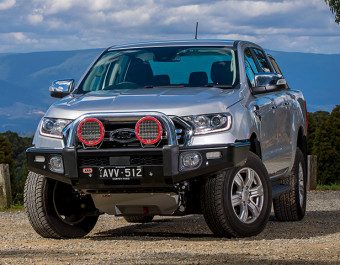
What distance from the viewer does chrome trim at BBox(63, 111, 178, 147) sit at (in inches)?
292

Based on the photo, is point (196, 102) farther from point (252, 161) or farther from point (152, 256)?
point (152, 256)

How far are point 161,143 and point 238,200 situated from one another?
1084mm

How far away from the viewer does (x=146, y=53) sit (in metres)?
9.29

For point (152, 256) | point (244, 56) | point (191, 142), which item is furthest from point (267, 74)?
point (152, 256)

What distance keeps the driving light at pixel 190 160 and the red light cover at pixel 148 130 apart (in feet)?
1.01

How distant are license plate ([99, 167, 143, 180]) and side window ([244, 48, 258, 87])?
2105mm

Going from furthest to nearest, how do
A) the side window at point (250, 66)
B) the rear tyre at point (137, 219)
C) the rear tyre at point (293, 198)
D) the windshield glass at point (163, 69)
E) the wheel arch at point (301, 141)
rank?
1. the wheel arch at point (301, 141)
2. the rear tyre at point (137, 219)
3. the rear tyre at point (293, 198)
4. the side window at point (250, 66)
5. the windshield glass at point (163, 69)

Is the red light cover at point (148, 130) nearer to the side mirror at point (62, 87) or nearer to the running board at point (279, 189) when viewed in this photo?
the side mirror at point (62, 87)

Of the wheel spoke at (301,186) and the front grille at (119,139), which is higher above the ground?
the front grille at (119,139)

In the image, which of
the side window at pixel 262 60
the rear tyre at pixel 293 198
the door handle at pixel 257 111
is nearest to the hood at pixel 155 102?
the door handle at pixel 257 111

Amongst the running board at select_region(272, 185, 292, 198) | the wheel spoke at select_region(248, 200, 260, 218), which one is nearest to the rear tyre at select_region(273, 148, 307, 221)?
the running board at select_region(272, 185, 292, 198)

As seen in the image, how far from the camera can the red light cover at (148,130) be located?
740 centimetres

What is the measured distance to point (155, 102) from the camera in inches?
302

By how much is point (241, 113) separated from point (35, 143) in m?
2.02
